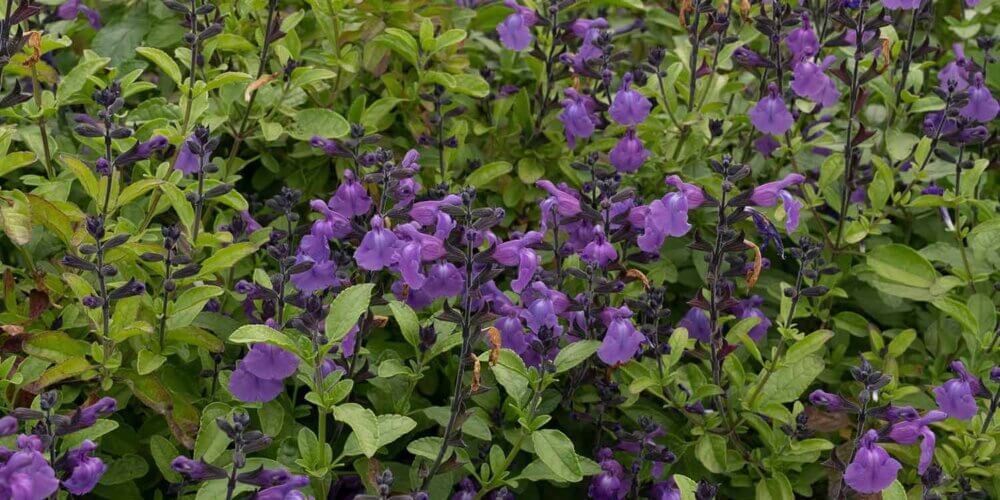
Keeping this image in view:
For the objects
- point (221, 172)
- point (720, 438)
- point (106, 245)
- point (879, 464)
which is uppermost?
point (106, 245)

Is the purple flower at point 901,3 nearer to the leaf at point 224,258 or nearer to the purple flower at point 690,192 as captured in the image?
the purple flower at point 690,192

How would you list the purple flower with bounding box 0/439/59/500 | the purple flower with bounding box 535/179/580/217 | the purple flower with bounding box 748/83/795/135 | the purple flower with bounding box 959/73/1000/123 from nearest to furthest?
1. the purple flower with bounding box 0/439/59/500
2. the purple flower with bounding box 535/179/580/217
3. the purple flower with bounding box 748/83/795/135
4. the purple flower with bounding box 959/73/1000/123

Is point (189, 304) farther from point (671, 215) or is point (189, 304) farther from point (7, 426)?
point (671, 215)

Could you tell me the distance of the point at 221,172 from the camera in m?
3.19

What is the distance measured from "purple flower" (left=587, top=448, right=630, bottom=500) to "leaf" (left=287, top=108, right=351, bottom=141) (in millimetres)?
1173

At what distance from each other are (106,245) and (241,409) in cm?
47

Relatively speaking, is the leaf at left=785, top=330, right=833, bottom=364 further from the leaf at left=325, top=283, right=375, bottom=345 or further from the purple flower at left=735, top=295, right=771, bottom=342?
the leaf at left=325, top=283, right=375, bottom=345

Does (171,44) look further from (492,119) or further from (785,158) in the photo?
(785,158)

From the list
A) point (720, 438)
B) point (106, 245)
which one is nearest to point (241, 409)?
point (106, 245)

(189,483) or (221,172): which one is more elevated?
(221,172)

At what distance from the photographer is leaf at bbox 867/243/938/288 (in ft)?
10.4

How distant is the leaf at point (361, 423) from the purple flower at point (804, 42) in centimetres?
177

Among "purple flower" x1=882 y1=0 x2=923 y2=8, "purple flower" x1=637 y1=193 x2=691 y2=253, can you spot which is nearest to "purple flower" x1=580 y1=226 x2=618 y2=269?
"purple flower" x1=637 y1=193 x2=691 y2=253

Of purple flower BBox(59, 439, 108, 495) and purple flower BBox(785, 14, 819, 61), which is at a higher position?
purple flower BBox(785, 14, 819, 61)
